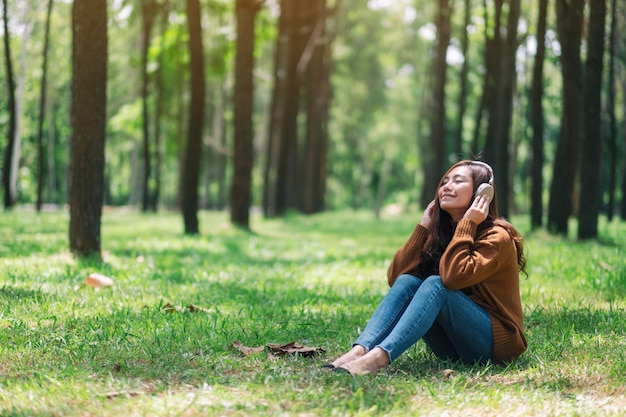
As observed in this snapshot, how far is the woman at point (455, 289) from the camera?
5141 millimetres

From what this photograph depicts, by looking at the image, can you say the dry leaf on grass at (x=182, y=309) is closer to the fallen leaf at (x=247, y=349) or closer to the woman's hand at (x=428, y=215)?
the fallen leaf at (x=247, y=349)

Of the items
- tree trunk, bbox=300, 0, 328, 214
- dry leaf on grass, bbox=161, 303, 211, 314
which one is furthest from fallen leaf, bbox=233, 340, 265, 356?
tree trunk, bbox=300, 0, 328, 214

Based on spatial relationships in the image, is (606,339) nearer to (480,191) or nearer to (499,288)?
(499,288)

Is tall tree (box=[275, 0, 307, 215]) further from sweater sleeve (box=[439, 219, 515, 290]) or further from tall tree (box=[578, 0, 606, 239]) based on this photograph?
sweater sleeve (box=[439, 219, 515, 290])

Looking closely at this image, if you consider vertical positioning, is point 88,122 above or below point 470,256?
above

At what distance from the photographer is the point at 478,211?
17.4 ft

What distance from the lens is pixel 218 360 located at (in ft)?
18.0

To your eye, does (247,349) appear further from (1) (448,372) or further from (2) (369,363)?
(1) (448,372)

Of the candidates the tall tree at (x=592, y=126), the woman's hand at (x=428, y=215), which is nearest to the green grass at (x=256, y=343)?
the woman's hand at (x=428, y=215)

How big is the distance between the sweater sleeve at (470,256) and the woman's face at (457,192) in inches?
7.7

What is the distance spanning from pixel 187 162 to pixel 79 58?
7405 mm

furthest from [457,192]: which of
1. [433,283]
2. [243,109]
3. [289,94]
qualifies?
[289,94]

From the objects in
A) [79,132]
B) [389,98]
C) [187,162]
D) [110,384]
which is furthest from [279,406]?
[389,98]

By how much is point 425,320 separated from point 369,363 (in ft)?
1.46
